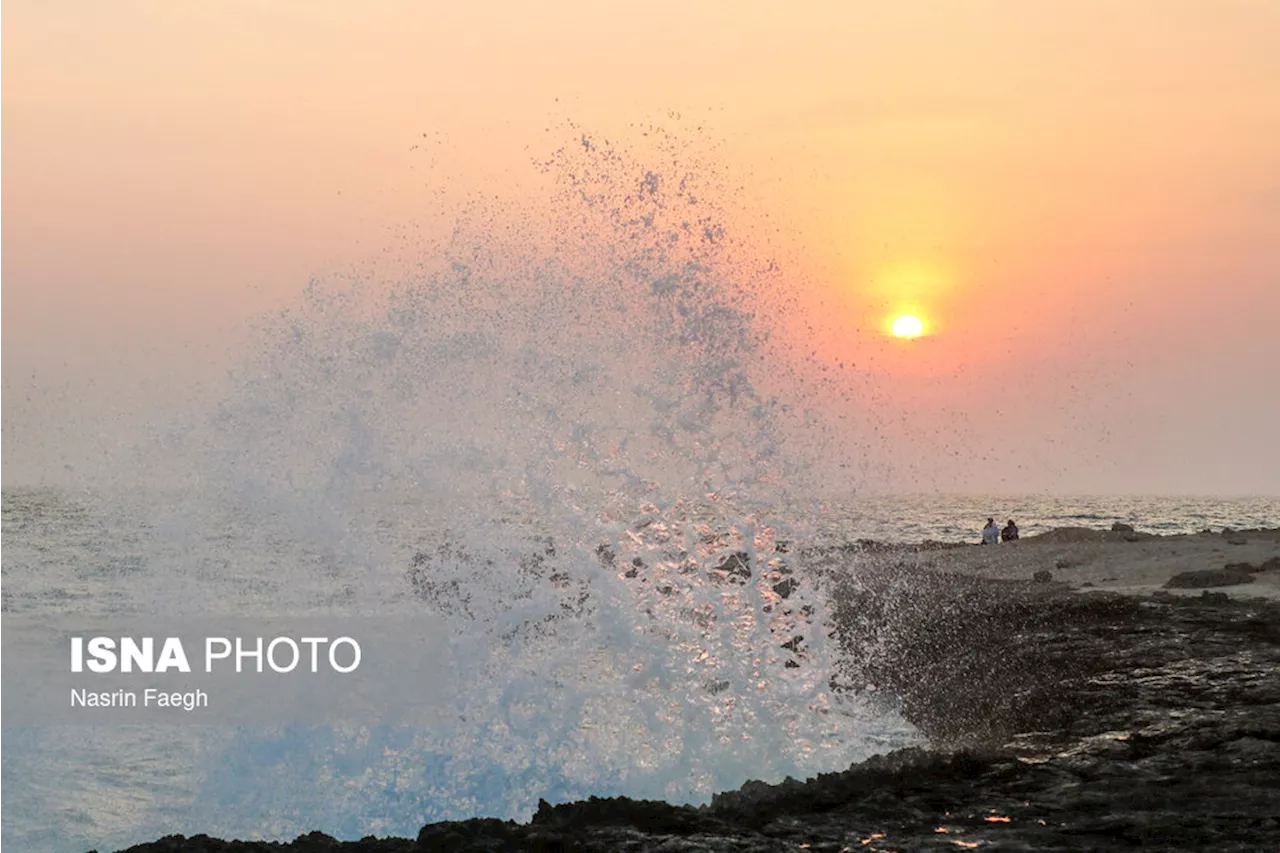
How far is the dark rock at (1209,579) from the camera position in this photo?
25.4 meters

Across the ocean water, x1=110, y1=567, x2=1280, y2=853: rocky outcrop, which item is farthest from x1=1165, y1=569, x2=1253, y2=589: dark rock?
the ocean water

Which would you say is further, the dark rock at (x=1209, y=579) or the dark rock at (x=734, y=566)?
the dark rock at (x=1209, y=579)

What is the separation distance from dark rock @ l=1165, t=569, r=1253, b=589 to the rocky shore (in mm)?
4824

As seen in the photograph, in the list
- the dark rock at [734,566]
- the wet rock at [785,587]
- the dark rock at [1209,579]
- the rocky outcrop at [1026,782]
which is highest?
the dark rock at [734,566]

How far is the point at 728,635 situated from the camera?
13039 mm

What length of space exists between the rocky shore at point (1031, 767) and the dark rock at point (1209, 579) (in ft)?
15.8

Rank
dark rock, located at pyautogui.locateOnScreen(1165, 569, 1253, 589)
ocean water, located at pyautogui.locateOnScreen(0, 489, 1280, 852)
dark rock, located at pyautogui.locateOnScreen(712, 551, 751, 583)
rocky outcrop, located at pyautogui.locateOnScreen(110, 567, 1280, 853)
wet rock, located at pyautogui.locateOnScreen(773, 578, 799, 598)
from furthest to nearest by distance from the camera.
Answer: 1. dark rock, located at pyautogui.locateOnScreen(1165, 569, 1253, 589)
2. wet rock, located at pyautogui.locateOnScreen(773, 578, 799, 598)
3. dark rock, located at pyautogui.locateOnScreen(712, 551, 751, 583)
4. ocean water, located at pyautogui.locateOnScreen(0, 489, 1280, 852)
5. rocky outcrop, located at pyautogui.locateOnScreen(110, 567, 1280, 853)

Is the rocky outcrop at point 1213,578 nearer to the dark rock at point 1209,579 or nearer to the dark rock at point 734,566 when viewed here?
the dark rock at point 1209,579

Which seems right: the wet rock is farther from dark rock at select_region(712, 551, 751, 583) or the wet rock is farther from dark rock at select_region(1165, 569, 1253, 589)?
dark rock at select_region(1165, 569, 1253, 589)

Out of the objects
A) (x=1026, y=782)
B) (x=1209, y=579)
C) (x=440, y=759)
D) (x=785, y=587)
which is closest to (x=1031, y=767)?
(x=1026, y=782)

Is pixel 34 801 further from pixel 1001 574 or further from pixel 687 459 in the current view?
pixel 1001 574

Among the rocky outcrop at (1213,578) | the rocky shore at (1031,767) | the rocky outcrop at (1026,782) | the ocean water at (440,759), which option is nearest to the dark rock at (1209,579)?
the rocky outcrop at (1213,578)

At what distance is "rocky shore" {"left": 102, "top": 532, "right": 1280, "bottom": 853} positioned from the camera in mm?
8406

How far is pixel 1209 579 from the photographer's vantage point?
25.6 m
